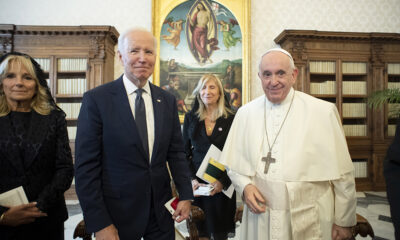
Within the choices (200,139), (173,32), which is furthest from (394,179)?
(173,32)

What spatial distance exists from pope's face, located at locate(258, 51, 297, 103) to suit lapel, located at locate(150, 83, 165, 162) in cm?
71

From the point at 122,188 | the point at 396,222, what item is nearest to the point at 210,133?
the point at 122,188

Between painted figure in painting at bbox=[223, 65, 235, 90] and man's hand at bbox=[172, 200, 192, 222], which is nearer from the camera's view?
man's hand at bbox=[172, 200, 192, 222]

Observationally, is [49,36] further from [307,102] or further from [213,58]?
[307,102]

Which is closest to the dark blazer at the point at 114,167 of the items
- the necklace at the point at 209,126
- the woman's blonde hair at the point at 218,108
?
the necklace at the point at 209,126

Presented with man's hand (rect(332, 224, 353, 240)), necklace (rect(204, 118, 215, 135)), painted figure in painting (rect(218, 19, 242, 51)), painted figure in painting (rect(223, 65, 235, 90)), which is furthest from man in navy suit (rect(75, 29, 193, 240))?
painted figure in painting (rect(218, 19, 242, 51))

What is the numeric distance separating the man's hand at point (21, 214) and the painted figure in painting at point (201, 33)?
471cm

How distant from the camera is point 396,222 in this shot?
1.10 m

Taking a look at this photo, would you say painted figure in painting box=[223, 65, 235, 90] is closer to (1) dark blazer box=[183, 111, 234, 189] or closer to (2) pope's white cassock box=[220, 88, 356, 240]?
(1) dark blazer box=[183, 111, 234, 189]

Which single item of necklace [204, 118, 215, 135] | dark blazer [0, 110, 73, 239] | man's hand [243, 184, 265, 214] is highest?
necklace [204, 118, 215, 135]

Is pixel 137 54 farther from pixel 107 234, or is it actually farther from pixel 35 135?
pixel 107 234

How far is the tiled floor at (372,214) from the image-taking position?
→ 3.56m

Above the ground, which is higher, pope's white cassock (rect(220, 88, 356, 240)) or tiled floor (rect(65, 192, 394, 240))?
pope's white cassock (rect(220, 88, 356, 240))

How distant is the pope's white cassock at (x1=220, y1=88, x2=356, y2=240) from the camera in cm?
162
